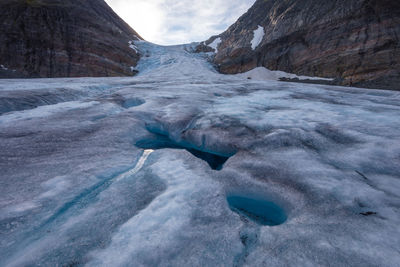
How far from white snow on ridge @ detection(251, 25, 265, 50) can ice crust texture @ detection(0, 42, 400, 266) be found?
1920cm

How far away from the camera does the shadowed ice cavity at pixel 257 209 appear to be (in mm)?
1603

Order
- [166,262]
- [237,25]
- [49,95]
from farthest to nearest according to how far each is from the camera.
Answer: [237,25] < [49,95] < [166,262]

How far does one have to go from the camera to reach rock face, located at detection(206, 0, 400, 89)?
9.49 m

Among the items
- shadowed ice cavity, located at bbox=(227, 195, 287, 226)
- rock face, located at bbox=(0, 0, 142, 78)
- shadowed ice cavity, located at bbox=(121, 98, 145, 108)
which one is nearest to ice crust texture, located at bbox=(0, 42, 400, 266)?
shadowed ice cavity, located at bbox=(227, 195, 287, 226)

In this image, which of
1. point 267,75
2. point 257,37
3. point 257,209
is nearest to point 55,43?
point 267,75

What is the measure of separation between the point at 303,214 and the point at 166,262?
1.01m

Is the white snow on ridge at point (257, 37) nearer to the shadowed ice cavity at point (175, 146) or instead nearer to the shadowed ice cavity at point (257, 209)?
the shadowed ice cavity at point (175, 146)

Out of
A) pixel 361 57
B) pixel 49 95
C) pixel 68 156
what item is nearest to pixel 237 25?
pixel 361 57

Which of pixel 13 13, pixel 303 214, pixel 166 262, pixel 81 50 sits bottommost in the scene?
pixel 166 262

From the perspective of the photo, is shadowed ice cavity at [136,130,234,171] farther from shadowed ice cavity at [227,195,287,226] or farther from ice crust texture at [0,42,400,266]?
shadowed ice cavity at [227,195,287,226]

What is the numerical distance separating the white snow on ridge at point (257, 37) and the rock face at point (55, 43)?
13.3 m

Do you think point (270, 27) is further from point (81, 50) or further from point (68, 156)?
point (68, 156)

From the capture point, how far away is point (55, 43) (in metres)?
16.8

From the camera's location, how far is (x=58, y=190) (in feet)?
5.28
